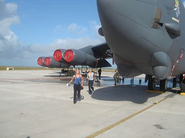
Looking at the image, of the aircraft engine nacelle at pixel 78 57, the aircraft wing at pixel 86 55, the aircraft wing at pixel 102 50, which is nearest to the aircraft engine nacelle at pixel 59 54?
the aircraft wing at pixel 86 55

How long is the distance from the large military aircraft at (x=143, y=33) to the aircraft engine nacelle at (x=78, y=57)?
28.4 ft

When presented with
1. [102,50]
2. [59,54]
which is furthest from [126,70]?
[59,54]

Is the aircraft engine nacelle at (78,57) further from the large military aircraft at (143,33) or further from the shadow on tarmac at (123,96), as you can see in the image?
the large military aircraft at (143,33)

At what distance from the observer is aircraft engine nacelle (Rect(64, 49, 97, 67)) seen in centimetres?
1459

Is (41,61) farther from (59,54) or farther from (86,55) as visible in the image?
(86,55)

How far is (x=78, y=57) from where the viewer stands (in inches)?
577

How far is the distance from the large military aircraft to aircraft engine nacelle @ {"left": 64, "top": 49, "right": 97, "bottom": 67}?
8668 mm

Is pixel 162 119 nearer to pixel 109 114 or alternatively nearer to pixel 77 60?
pixel 109 114

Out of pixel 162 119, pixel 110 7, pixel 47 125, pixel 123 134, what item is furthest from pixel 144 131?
pixel 110 7

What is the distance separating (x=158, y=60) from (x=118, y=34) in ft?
4.87

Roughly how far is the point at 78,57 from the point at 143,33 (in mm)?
10176

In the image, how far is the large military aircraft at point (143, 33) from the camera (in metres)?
4.57

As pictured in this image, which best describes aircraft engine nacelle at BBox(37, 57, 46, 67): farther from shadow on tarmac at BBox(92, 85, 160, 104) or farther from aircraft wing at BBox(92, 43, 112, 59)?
shadow on tarmac at BBox(92, 85, 160, 104)

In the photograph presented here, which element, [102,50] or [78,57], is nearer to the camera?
[78,57]
